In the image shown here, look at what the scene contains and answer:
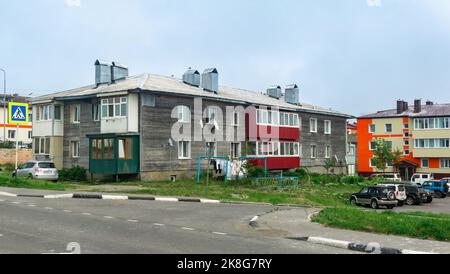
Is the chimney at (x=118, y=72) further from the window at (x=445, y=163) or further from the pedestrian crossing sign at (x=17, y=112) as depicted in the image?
the window at (x=445, y=163)

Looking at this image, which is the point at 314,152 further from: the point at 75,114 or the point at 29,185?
the point at 29,185

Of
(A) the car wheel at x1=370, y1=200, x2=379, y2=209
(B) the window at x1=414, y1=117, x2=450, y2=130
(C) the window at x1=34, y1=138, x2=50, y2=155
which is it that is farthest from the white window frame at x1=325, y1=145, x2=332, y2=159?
(C) the window at x1=34, y1=138, x2=50, y2=155

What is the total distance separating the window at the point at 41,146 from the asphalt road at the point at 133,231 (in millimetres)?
22349

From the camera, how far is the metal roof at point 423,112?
64688 millimetres

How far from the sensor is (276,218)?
1631 centimetres

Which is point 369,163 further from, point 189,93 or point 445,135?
point 189,93

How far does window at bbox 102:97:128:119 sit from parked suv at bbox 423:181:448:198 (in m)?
27.4

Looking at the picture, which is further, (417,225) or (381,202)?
Answer: (381,202)

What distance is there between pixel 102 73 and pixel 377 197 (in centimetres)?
2382

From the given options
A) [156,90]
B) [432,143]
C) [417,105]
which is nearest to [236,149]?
[156,90]

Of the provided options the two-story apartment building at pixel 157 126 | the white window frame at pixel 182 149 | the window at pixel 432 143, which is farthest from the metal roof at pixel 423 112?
the white window frame at pixel 182 149

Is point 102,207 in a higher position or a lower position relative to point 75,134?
lower
